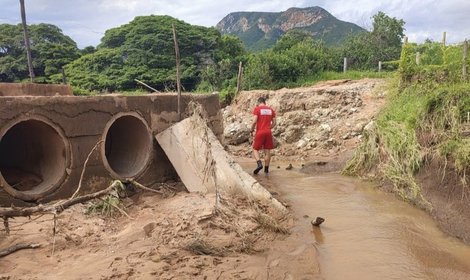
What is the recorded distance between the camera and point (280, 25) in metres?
70.5

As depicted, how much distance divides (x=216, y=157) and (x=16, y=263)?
3.31 meters

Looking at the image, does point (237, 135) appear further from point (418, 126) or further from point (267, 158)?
point (418, 126)

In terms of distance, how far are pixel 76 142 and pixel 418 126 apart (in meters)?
5.64

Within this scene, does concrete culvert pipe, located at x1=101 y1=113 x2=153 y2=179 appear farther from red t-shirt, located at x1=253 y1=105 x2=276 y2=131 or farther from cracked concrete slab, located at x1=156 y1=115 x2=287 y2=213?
red t-shirt, located at x1=253 y1=105 x2=276 y2=131

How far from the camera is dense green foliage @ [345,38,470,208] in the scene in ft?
23.0

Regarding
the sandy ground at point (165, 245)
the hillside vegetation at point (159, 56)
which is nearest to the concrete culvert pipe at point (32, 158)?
the sandy ground at point (165, 245)

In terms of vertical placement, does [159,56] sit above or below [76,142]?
above

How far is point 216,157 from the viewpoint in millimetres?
7020

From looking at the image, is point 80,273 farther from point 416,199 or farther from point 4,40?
point 4,40

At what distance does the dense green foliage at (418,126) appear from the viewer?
7.02m

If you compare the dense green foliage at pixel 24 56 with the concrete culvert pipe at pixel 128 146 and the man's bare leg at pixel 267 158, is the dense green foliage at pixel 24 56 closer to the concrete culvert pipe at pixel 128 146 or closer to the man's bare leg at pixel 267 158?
the concrete culvert pipe at pixel 128 146

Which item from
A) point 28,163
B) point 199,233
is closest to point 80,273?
point 199,233

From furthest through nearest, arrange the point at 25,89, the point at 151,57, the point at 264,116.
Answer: the point at 151,57
the point at 264,116
the point at 25,89

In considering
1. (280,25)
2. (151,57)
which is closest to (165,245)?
(151,57)
